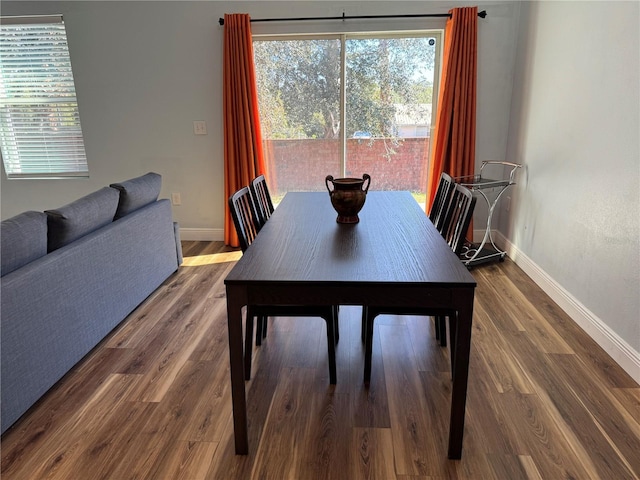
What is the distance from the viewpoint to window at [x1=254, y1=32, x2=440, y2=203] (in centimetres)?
390

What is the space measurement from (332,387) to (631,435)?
1.23 m

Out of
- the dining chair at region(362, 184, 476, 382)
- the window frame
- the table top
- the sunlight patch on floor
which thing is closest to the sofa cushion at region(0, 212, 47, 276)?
the table top

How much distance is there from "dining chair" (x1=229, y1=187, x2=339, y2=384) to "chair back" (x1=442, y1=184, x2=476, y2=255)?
2.30 feet

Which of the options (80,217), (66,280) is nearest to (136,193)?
(80,217)

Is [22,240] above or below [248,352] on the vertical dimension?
above

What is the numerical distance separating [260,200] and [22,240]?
117 centimetres

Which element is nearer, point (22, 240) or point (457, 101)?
point (22, 240)

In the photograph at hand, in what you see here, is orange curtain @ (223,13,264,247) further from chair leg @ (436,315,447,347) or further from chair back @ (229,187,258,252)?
chair leg @ (436,315,447,347)

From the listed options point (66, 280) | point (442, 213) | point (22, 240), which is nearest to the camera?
point (22, 240)

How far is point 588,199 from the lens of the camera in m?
2.53

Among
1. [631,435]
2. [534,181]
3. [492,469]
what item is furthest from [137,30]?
[631,435]

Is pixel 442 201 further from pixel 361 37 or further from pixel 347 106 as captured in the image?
pixel 361 37

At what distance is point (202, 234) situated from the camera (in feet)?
14.6

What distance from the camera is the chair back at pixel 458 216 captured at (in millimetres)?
1982
